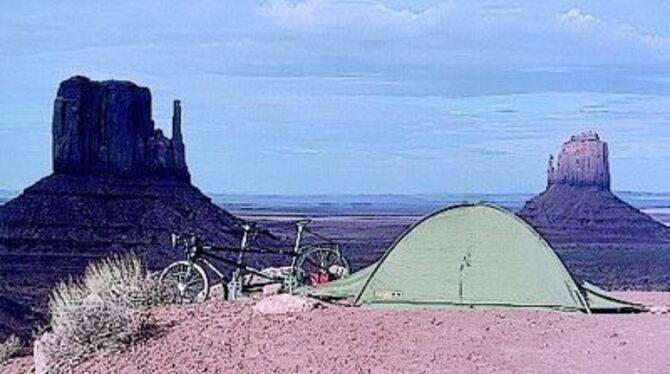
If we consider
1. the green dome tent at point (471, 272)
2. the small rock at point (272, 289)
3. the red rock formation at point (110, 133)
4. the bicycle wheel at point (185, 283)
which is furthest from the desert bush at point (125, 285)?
the red rock formation at point (110, 133)

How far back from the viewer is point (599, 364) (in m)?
13.9

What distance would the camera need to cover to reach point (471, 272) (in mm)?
18953

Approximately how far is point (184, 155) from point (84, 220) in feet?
60.8

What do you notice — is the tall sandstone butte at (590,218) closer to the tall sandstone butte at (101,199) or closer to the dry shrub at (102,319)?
the tall sandstone butte at (101,199)

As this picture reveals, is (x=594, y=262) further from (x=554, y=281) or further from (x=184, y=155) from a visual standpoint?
(x=554, y=281)

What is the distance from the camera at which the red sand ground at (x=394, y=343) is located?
46.3ft

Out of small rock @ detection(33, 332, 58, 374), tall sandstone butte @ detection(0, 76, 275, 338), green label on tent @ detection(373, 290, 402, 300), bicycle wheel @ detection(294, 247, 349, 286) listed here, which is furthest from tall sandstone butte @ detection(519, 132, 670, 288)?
small rock @ detection(33, 332, 58, 374)

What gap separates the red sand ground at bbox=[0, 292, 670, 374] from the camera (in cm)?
1410

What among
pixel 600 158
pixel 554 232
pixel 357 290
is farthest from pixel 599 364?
pixel 600 158

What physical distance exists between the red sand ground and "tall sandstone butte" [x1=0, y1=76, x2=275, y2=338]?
1458 inches

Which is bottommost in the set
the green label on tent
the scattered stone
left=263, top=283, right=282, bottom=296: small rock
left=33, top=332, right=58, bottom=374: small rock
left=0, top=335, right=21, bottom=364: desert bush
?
left=0, top=335, right=21, bottom=364: desert bush

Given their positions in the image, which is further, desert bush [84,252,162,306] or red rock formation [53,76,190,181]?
red rock formation [53,76,190,181]

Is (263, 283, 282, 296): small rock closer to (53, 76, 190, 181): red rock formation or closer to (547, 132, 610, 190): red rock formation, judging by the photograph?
(53, 76, 190, 181): red rock formation

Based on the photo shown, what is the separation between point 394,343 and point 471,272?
407cm
